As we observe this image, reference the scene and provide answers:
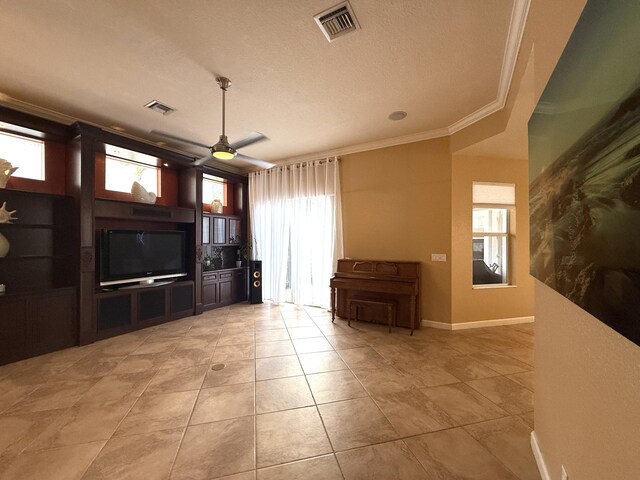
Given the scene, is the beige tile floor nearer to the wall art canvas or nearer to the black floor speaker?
the wall art canvas

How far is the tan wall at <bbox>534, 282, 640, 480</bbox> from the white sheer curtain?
352 centimetres

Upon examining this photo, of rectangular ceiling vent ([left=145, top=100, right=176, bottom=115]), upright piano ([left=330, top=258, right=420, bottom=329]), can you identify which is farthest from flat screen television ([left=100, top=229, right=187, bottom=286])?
upright piano ([left=330, top=258, right=420, bottom=329])

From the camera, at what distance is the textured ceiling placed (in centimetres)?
192

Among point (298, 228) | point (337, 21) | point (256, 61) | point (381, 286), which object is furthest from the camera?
point (298, 228)

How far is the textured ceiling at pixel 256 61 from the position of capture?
1.92 m

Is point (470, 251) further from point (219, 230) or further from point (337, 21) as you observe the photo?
point (219, 230)

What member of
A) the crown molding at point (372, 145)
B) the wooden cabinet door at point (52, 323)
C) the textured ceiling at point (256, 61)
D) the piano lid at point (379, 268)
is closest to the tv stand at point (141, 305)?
the wooden cabinet door at point (52, 323)

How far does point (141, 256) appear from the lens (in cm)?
409

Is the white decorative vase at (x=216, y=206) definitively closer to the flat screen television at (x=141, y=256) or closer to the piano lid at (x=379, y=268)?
the flat screen television at (x=141, y=256)

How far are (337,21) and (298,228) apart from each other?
3691 mm

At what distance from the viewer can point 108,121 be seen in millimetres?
3635

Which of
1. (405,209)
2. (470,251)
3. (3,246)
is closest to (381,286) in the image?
(405,209)

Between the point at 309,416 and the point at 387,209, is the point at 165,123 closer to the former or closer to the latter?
the point at 387,209

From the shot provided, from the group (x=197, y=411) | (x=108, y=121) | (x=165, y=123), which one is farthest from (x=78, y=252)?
(x=197, y=411)
